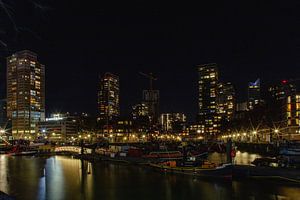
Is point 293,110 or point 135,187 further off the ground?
point 293,110

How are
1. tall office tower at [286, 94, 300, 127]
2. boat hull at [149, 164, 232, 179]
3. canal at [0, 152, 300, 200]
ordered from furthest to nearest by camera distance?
tall office tower at [286, 94, 300, 127]
boat hull at [149, 164, 232, 179]
canal at [0, 152, 300, 200]

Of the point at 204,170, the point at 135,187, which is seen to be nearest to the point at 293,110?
the point at 204,170

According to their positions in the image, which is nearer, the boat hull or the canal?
the canal

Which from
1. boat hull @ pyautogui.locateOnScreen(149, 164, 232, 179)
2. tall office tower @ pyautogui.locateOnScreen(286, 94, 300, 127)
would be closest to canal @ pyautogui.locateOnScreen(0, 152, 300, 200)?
boat hull @ pyautogui.locateOnScreen(149, 164, 232, 179)

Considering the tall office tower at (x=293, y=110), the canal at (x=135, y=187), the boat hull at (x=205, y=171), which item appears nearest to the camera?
the canal at (x=135, y=187)

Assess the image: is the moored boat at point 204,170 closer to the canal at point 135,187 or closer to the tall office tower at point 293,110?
the canal at point 135,187

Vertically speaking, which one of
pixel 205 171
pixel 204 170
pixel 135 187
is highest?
pixel 204 170

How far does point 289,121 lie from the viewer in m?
132

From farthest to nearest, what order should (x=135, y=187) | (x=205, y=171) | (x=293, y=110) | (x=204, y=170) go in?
(x=293, y=110) → (x=204, y=170) → (x=205, y=171) → (x=135, y=187)

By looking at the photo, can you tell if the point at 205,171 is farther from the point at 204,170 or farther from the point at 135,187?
the point at 135,187

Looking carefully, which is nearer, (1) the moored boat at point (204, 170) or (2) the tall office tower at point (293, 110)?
(1) the moored boat at point (204, 170)

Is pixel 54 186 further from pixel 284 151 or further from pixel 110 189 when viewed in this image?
pixel 284 151

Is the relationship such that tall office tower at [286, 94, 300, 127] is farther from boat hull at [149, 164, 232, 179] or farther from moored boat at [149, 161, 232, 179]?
A: boat hull at [149, 164, 232, 179]

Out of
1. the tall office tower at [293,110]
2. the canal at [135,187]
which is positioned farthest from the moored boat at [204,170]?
the tall office tower at [293,110]
